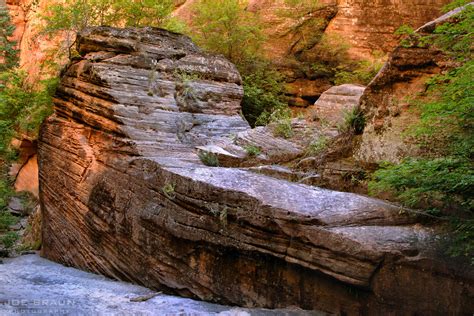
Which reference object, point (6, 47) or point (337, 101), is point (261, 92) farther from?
point (6, 47)

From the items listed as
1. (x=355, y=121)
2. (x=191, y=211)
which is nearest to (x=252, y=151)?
(x=355, y=121)

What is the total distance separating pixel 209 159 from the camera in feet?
30.4

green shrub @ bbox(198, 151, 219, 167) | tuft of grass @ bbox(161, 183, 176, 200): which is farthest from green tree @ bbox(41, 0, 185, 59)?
tuft of grass @ bbox(161, 183, 176, 200)

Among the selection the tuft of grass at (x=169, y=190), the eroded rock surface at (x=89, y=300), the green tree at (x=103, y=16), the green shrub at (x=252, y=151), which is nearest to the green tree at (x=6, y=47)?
the green tree at (x=103, y=16)

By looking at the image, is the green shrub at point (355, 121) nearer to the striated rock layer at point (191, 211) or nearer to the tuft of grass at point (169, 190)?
the striated rock layer at point (191, 211)

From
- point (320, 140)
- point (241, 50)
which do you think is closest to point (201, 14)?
point (241, 50)

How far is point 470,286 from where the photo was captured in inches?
208

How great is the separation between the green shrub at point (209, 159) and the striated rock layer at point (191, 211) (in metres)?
0.25

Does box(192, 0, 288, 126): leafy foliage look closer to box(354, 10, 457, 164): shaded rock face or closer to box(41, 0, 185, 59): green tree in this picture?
box(41, 0, 185, 59): green tree

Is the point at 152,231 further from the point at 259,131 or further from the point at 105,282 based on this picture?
the point at 259,131

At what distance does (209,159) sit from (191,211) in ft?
6.26

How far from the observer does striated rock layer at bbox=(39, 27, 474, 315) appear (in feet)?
19.2

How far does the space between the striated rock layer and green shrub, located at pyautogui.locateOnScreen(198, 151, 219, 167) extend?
251mm

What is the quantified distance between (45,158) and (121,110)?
4445 millimetres
